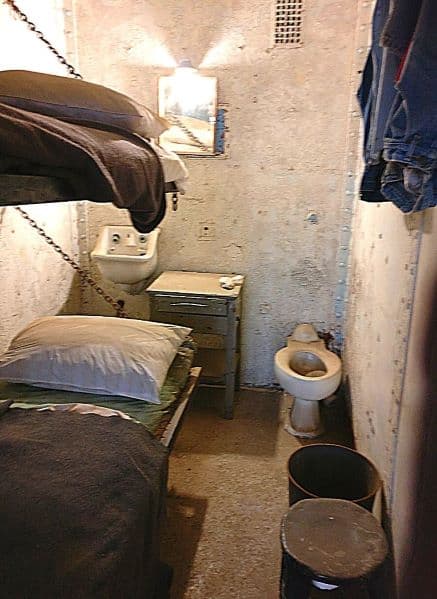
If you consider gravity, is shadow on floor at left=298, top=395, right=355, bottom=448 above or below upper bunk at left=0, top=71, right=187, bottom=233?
below

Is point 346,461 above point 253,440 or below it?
above

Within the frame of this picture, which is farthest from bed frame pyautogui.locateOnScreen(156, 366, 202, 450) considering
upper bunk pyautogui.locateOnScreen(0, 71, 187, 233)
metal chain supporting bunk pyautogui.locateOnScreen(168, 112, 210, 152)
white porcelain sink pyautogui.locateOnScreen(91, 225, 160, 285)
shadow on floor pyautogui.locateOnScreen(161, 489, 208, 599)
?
metal chain supporting bunk pyautogui.locateOnScreen(168, 112, 210, 152)

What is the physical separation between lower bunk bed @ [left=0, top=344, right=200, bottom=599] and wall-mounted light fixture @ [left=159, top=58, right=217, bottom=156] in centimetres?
153

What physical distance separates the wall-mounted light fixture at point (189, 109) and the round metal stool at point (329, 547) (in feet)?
6.51

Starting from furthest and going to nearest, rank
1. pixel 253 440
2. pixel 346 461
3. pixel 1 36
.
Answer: pixel 253 440 → pixel 1 36 → pixel 346 461

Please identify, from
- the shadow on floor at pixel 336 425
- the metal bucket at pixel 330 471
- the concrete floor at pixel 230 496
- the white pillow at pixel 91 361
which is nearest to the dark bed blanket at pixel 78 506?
the white pillow at pixel 91 361

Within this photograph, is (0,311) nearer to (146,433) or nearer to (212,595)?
(146,433)

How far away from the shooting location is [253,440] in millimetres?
2605

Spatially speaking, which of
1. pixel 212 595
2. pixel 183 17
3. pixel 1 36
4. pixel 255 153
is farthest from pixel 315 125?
pixel 212 595

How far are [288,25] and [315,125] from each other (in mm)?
514

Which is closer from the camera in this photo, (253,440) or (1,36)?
(1,36)

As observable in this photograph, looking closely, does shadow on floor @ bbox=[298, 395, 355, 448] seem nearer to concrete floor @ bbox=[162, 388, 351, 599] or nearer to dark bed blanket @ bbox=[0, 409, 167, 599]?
concrete floor @ bbox=[162, 388, 351, 599]

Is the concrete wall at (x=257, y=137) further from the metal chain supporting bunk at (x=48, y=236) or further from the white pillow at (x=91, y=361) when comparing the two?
the white pillow at (x=91, y=361)

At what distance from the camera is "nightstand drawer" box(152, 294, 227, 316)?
2668mm
